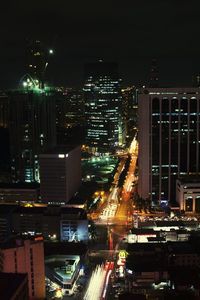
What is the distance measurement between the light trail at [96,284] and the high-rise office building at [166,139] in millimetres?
6842

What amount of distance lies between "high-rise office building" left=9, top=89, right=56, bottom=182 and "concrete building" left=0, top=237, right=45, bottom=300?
10956mm

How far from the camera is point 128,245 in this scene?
543 inches

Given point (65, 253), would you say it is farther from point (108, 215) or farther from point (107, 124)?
point (107, 124)

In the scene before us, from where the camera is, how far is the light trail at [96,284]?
1130 cm

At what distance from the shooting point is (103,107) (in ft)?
108

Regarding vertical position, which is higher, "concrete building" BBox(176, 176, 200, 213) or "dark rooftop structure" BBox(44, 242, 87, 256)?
"concrete building" BBox(176, 176, 200, 213)

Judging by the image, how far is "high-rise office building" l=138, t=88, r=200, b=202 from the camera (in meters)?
18.8

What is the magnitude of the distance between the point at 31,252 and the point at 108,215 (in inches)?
290

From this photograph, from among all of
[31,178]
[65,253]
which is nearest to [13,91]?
[31,178]

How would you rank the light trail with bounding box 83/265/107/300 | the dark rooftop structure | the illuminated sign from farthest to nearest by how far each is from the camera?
the illuminated sign < the dark rooftop structure < the light trail with bounding box 83/265/107/300

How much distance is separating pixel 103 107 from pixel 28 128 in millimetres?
12036

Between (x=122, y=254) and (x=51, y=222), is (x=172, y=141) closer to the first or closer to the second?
(x=51, y=222)

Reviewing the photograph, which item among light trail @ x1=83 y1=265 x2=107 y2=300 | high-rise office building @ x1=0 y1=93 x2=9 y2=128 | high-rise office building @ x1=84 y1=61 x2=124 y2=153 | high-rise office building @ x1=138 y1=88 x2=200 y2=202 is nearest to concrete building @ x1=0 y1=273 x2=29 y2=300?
light trail @ x1=83 y1=265 x2=107 y2=300

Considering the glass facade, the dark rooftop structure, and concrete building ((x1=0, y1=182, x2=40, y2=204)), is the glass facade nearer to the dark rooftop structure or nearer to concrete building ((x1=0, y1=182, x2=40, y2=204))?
concrete building ((x1=0, y1=182, x2=40, y2=204))
